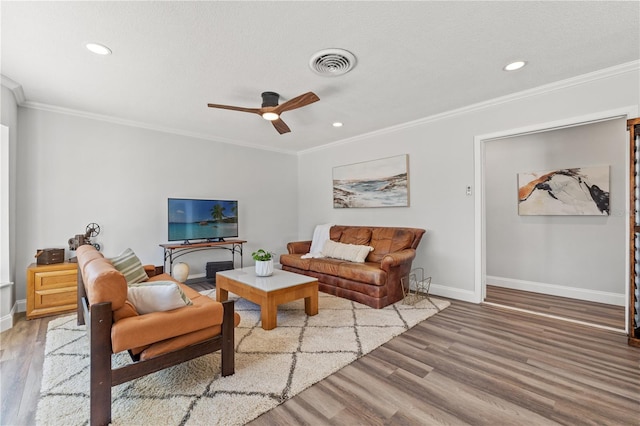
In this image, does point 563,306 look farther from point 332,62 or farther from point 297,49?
point 297,49

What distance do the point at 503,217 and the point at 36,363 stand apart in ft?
18.9

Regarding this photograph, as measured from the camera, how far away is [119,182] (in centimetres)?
415

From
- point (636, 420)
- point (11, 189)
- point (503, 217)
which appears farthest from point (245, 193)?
point (636, 420)

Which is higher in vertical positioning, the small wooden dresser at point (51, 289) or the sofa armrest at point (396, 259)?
the sofa armrest at point (396, 259)

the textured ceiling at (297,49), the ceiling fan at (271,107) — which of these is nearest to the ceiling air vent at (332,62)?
the textured ceiling at (297,49)

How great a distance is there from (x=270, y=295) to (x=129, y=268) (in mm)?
1355

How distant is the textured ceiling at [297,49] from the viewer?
1919 mm

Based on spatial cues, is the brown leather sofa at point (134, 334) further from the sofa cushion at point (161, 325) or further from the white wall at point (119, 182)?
the white wall at point (119, 182)

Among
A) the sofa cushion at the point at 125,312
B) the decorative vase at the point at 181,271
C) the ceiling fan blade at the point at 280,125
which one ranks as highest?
the ceiling fan blade at the point at 280,125

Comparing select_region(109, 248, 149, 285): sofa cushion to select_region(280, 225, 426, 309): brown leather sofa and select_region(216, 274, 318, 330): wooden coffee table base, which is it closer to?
select_region(216, 274, 318, 330): wooden coffee table base

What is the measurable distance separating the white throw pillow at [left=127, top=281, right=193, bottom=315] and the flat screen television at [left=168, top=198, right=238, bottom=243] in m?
2.81

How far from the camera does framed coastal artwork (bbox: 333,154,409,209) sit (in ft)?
14.8

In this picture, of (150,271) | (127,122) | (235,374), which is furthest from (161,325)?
(127,122)

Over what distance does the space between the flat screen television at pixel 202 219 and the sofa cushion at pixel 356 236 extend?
197cm
